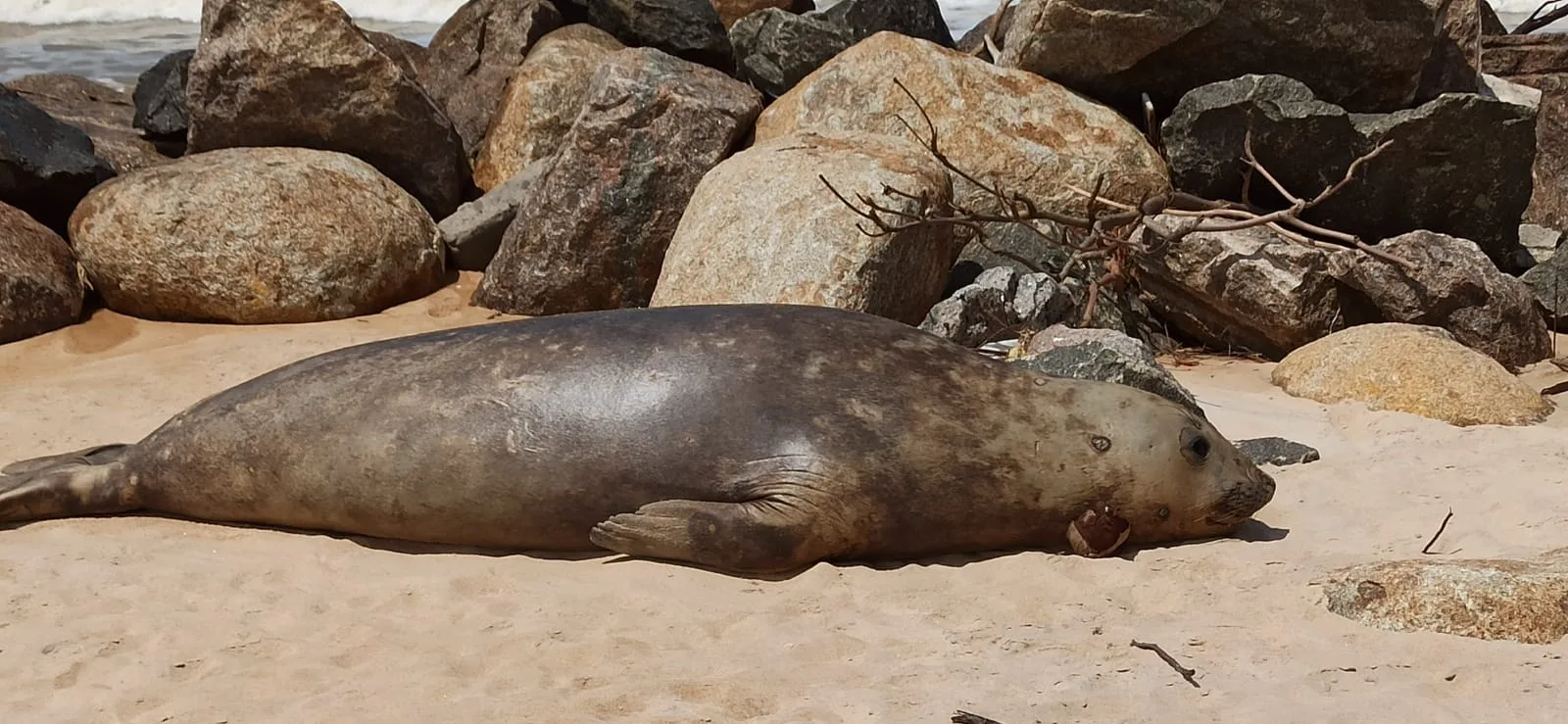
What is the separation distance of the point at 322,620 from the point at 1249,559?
246 cm

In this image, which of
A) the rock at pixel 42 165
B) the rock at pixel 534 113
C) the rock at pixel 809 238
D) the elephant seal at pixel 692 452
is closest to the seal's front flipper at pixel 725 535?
the elephant seal at pixel 692 452

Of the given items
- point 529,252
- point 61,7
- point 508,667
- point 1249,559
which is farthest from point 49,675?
point 61,7

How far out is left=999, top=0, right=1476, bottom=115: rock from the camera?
7.97 metres

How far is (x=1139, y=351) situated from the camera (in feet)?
18.6

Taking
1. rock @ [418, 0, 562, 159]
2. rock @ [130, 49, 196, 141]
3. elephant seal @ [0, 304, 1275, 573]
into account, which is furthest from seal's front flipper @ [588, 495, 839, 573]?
rock @ [418, 0, 562, 159]

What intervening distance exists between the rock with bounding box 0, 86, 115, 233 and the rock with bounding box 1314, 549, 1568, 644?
6.86 metres

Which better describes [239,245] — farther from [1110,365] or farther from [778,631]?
[778,631]

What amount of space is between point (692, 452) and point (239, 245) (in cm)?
418

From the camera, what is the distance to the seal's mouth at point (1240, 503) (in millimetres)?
4504

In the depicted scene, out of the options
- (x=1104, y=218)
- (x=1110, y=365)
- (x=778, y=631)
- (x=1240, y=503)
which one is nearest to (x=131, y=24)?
(x=1104, y=218)

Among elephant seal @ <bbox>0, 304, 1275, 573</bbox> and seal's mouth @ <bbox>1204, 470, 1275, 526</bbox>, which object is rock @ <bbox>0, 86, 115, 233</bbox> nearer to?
elephant seal @ <bbox>0, 304, 1275, 573</bbox>

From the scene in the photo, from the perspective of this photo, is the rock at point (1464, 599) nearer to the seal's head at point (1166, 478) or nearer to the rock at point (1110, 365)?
the seal's head at point (1166, 478)

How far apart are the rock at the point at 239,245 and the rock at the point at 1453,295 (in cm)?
479

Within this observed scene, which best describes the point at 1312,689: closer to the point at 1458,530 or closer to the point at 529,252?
the point at 1458,530
